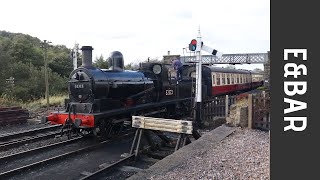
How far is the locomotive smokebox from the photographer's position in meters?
11.4

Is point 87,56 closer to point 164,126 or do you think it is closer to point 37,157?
point 37,157

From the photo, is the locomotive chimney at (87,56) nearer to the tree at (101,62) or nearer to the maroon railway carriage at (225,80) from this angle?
the maroon railway carriage at (225,80)

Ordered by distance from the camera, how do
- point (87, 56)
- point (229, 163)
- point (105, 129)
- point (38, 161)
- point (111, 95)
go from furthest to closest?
point (111, 95)
point (87, 56)
point (105, 129)
point (38, 161)
point (229, 163)

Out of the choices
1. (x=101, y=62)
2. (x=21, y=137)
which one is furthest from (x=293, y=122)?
(x=101, y=62)

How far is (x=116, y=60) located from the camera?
37.8 ft

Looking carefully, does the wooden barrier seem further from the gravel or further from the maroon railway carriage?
the maroon railway carriage

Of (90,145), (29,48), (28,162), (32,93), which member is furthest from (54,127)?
(29,48)

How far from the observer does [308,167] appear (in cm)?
366

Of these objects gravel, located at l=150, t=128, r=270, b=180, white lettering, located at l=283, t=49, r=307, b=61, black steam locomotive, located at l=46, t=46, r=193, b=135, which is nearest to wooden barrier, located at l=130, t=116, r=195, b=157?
gravel, located at l=150, t=128, r=270, b=180

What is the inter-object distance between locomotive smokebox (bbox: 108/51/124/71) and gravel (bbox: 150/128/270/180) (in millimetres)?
4803

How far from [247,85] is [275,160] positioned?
25845 millimetres

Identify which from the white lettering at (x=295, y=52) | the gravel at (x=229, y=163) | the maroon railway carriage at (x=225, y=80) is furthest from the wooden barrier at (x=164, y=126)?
the maroon railway carriage at (x=225, y=80)

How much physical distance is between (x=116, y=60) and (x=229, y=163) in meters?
6.39

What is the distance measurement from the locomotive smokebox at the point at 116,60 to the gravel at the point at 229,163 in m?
4.80
